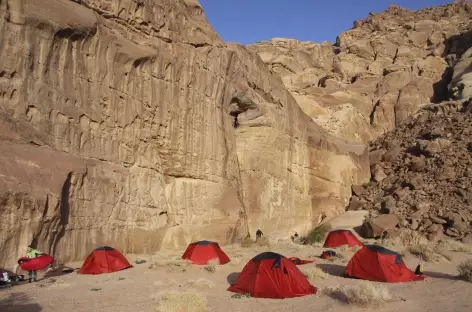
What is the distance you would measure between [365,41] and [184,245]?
5937cm

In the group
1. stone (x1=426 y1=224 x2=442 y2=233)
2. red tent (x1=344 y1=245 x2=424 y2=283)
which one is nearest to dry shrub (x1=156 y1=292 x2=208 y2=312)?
red tent (x1=344 y1=245 x2=424 y2=283)

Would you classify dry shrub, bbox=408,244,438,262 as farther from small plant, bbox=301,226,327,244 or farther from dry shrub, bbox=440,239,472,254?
small plant, bbox=301,226,327,244

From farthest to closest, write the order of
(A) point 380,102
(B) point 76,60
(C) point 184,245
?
(A) point 380,102 < (C) point 184,245 < (B) point 76,60

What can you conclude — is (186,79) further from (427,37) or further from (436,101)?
(427,37)

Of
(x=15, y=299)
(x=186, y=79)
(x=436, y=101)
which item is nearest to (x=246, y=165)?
(x=186, y=79)

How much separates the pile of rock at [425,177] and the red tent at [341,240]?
4419mm

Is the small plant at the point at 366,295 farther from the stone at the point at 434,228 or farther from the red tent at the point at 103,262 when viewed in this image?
the stone at the point at 434,228

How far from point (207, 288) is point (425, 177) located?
28.0 metres

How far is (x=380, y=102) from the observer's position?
56.2 meters

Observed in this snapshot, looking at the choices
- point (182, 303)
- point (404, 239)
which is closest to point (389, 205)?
point (404, 239)

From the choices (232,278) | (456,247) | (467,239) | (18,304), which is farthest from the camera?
(467,239)

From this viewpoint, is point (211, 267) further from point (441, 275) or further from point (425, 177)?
point (425, 177)

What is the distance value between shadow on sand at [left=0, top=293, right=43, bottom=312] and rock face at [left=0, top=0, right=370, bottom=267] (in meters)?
2.61

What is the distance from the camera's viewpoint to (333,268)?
714 inches
